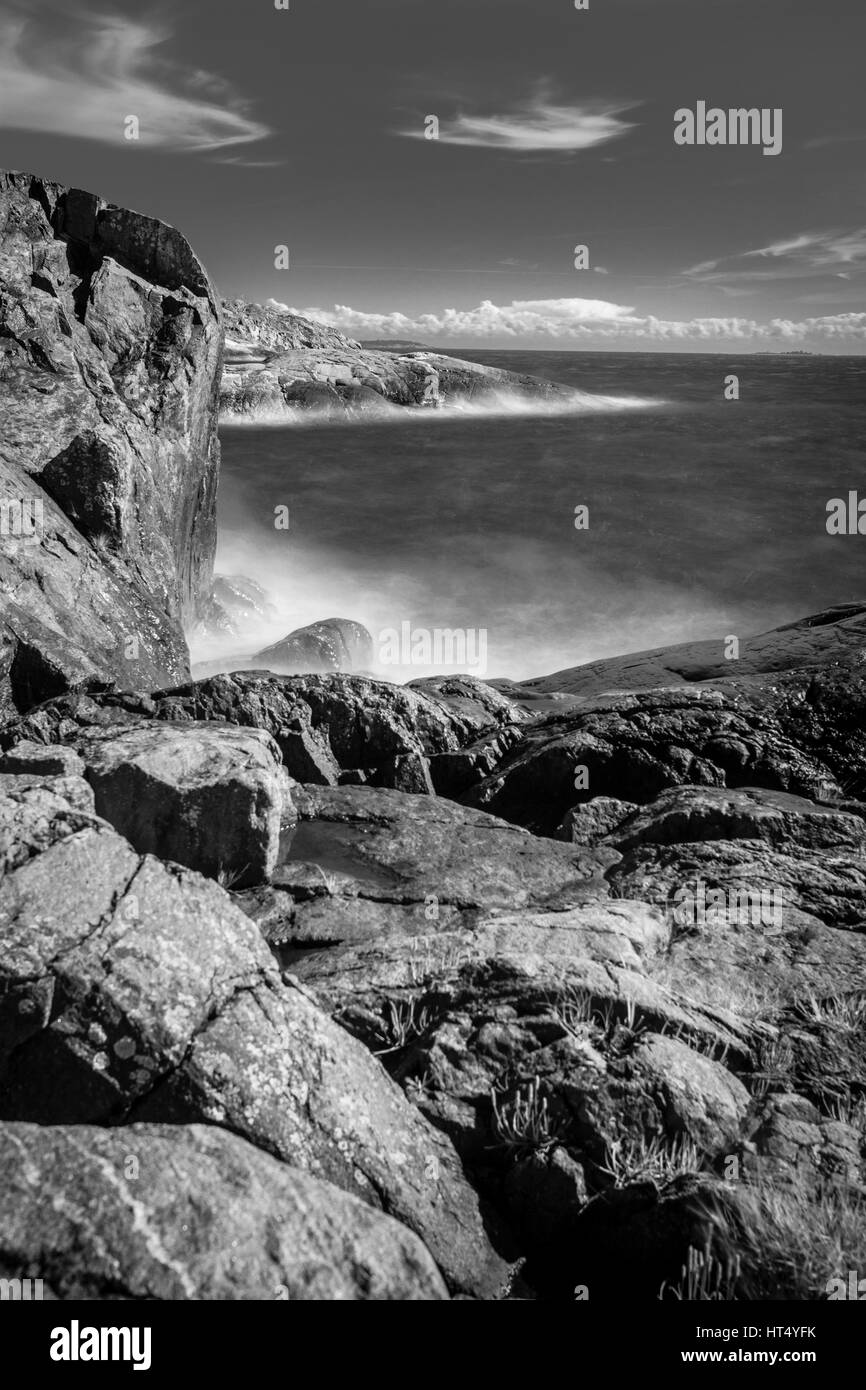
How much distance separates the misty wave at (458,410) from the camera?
87875mm

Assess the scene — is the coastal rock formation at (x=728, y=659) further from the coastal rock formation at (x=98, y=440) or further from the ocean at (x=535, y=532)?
the ocean at (x=535, y=532)

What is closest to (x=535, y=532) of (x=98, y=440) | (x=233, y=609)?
(x=233, y=609)

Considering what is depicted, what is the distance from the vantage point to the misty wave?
288 ft

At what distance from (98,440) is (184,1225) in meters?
17.7

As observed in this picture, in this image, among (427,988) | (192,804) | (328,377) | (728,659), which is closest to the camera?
(427,988)

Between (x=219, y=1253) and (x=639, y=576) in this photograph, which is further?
(x=639, y=576)

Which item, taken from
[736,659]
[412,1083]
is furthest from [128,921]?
[736,659]

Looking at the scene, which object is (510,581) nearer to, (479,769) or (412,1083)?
(479,769)

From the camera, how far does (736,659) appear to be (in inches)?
610

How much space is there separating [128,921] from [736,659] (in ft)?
42.0

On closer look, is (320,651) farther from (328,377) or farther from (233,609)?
(328,377)

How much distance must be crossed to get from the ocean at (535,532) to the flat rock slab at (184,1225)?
2363 centimetres

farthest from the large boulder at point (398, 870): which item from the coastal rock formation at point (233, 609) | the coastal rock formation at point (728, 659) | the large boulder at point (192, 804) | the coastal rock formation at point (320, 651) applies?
the coastal rock formation at point (233, 609)

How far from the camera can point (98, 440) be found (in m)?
18.3
